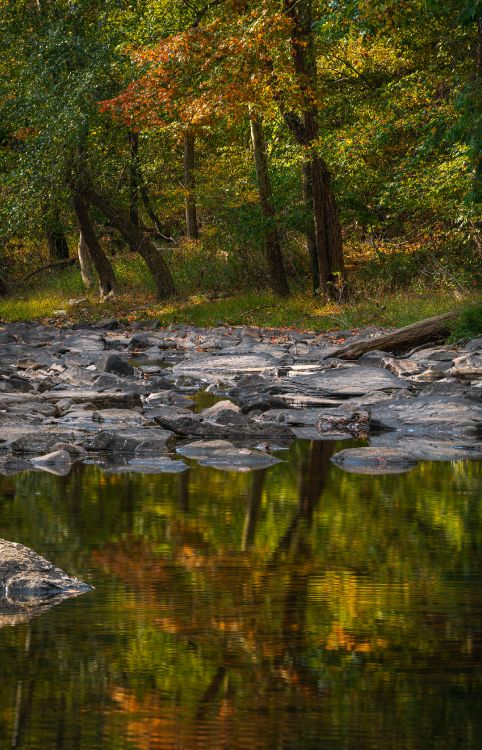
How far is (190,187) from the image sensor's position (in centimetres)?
3044

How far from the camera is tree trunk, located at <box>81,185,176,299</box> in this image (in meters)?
26.4

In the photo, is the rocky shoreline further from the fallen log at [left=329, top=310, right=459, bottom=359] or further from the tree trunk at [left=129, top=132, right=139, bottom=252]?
the tree trunk at [left=129, top=132, right=139, bottom=252]

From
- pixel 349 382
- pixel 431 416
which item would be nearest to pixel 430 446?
pixel 431 416

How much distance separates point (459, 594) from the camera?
3.76 metres

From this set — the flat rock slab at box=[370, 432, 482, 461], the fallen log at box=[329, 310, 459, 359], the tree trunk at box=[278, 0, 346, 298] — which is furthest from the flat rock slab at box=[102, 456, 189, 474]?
the tree trunk at box=[278, 0, 346, 298]

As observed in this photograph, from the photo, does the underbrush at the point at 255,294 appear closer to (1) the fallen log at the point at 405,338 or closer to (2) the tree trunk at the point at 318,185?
(2) the tree trunk at the point at 318,185

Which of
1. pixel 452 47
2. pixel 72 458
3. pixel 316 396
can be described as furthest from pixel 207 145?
pixel 72 458

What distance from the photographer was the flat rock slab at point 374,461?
671 centimetres

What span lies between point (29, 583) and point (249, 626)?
0.85 m

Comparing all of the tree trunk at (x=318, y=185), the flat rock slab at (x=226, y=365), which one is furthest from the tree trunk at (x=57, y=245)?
the flat rock slab at (x=226, y=365)

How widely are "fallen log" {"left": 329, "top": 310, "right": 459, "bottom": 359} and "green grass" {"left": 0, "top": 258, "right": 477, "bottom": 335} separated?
0.64m

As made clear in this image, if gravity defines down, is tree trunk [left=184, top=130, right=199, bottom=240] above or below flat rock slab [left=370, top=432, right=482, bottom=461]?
above

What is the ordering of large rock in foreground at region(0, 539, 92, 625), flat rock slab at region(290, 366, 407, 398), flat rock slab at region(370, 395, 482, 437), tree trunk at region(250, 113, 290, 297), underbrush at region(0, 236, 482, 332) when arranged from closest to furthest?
large rock in foreground at region(0, 539, 92, 625)
flat rock slab at region(370, 395, 482, 437)
flat rock slab at region(290, 366, 407, 398)
underbrush at region(0, 236, 482, 332)
tree trunk at region(250, 113, 290, 297)

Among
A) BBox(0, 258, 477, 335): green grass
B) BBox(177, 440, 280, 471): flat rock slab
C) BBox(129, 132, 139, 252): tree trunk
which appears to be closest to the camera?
BBox(177, 440, 280, 471): flat rock slab
